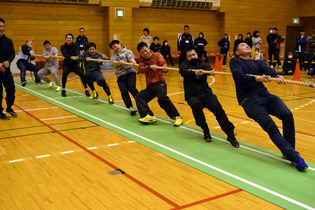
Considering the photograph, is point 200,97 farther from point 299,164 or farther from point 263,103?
point 299,164

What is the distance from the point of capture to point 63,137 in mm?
5645

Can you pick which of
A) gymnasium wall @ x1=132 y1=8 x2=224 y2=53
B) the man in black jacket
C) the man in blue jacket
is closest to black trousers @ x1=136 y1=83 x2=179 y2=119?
the man in black jacket

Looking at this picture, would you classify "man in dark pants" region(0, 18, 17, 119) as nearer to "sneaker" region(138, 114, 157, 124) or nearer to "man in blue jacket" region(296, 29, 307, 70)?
"sneaker" region(138, 114, 157, 124)

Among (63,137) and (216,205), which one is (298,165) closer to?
(216,205)

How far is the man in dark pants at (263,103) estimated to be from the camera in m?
4.13

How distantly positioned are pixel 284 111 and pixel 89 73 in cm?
582

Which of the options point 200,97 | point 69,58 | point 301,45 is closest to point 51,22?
point 69,58

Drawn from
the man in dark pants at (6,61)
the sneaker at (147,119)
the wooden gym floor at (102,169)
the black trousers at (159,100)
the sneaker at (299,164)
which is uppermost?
the man in dark pants at (6,61)

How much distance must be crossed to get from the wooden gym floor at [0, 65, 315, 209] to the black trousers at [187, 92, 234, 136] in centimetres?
32

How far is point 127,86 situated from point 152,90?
1083 millimetres

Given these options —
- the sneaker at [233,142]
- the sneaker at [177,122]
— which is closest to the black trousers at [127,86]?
the sneaker at [177,122]

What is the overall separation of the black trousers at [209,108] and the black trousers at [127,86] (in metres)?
2.25

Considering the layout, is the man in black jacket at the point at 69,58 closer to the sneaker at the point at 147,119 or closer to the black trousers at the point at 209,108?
the sneaker at the point at 147,119

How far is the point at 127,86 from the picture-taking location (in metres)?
7.47
